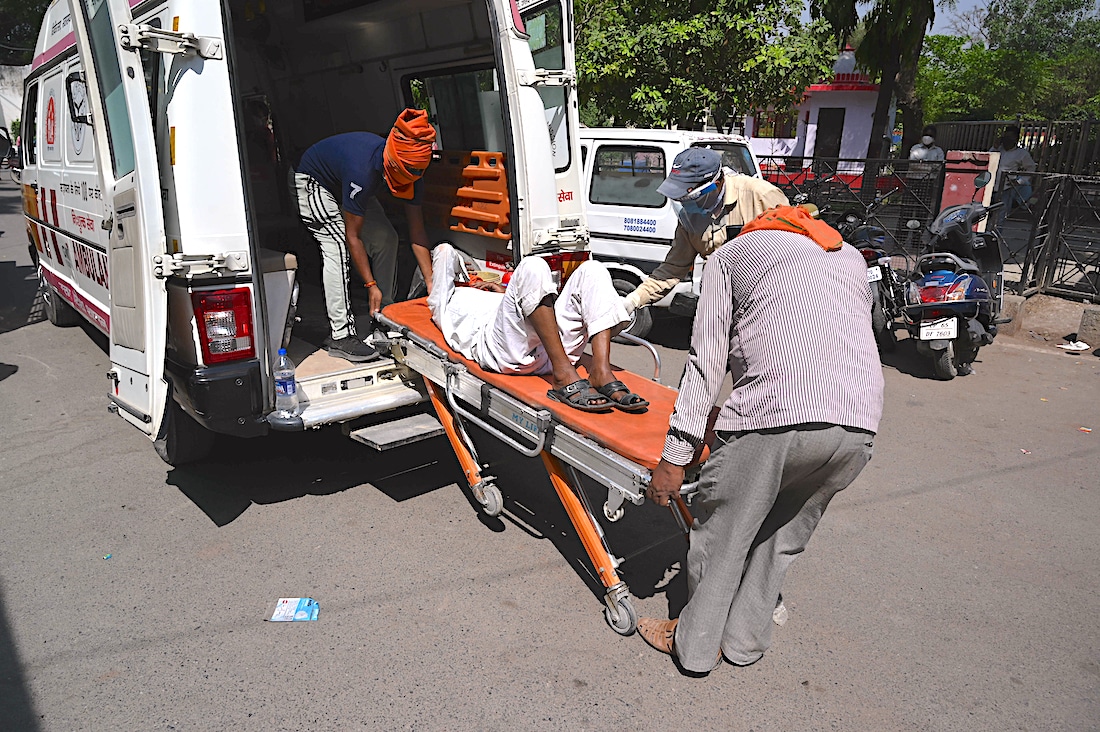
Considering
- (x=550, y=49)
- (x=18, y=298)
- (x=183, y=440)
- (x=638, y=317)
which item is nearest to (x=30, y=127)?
(x=18, y=298)

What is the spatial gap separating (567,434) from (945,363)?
469 centimetres

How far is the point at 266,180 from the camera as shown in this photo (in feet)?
23.9

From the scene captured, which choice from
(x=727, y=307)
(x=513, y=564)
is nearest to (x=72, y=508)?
(x=513, y=564)

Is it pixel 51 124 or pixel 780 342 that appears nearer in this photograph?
pixel 780 342

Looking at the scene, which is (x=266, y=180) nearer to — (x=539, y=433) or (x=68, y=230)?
(x=68, y=230)

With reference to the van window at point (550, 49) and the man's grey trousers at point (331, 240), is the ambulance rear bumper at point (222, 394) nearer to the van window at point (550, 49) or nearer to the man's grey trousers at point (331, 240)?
the man's grey trousers at point (331, 240)

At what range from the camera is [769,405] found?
7.71 ft

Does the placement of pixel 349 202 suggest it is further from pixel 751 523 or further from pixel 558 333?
pixel 751 523

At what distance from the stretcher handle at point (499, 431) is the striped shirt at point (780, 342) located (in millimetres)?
648

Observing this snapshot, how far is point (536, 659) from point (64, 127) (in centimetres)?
502

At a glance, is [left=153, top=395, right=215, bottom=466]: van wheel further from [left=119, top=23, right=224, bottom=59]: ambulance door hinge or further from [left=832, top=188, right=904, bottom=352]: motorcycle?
→ [left=832, top=188, right=904, bottom=352]: motorcycle

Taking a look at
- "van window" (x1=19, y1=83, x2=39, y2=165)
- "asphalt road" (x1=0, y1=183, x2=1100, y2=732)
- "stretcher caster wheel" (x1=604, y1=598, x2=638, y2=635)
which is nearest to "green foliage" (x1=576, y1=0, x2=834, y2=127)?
"van window" (x1=19, y1=83, x2=39, y2=165)

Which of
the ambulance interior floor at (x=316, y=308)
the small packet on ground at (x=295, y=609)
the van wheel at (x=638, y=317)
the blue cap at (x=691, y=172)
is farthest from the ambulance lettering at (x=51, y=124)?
the blue cap at (x=691, y=172)

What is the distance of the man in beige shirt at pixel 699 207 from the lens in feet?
10.5
